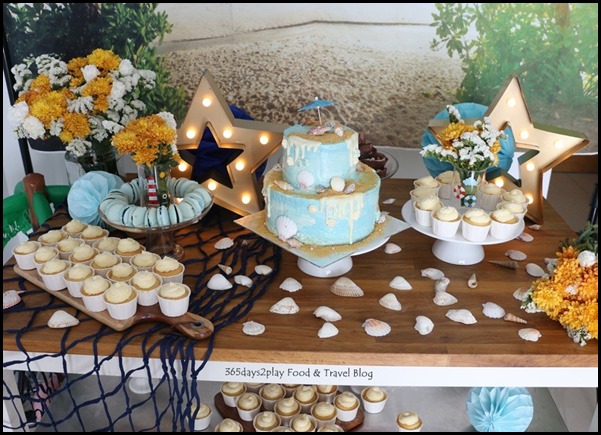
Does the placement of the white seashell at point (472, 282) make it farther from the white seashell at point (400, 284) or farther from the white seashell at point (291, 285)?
the white seashell at point (291, 285)

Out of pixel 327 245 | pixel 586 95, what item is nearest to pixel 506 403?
pixel 327 245

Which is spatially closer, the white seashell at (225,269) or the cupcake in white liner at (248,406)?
the white seashell at (225,269)

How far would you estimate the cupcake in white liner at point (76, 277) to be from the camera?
3.59 ft

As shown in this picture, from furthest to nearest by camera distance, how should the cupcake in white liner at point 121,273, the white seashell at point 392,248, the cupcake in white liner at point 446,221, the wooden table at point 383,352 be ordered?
the white seashell at point 392,248 < the cupcake in white liner at point 446,221 < the cupcake in white liner at point 121,273 < the wooden table at point 383,352

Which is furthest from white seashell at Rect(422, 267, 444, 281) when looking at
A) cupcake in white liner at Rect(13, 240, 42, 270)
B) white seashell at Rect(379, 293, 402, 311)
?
cupcake in white liner at Rect(13, 240, 42, 270)

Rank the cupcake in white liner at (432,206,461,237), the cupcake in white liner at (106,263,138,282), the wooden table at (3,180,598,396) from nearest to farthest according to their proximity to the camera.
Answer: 1. the wooden table at (3,180,598,396)
2. the cupcake in white liner at (106,263,138,282)
3. the cupcake in white liner at (432,206,461,237)

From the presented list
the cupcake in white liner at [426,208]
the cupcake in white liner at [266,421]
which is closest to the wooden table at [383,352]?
the cupcake in white liner at [426,208]

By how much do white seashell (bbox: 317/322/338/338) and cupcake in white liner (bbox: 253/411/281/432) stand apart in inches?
16.2

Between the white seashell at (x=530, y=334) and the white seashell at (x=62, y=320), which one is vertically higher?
the white seashell at (x=62, y=320)

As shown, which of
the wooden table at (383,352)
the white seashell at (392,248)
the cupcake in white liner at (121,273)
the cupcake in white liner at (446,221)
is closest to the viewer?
the wooden table at (383,352)

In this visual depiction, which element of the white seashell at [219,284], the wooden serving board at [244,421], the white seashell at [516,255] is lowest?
the wooden serving board at [244,421]

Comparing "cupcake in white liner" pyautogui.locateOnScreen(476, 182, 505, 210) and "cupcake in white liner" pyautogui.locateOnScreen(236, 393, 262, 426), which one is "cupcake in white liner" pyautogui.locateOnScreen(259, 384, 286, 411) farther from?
"cupcake in white liner" pyautogui.locateOnScreen(476, 182, 505, 210)

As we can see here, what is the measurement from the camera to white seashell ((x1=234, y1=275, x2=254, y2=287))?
3.91 feet

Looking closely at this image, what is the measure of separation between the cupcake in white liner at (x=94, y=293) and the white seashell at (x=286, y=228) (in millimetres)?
354
